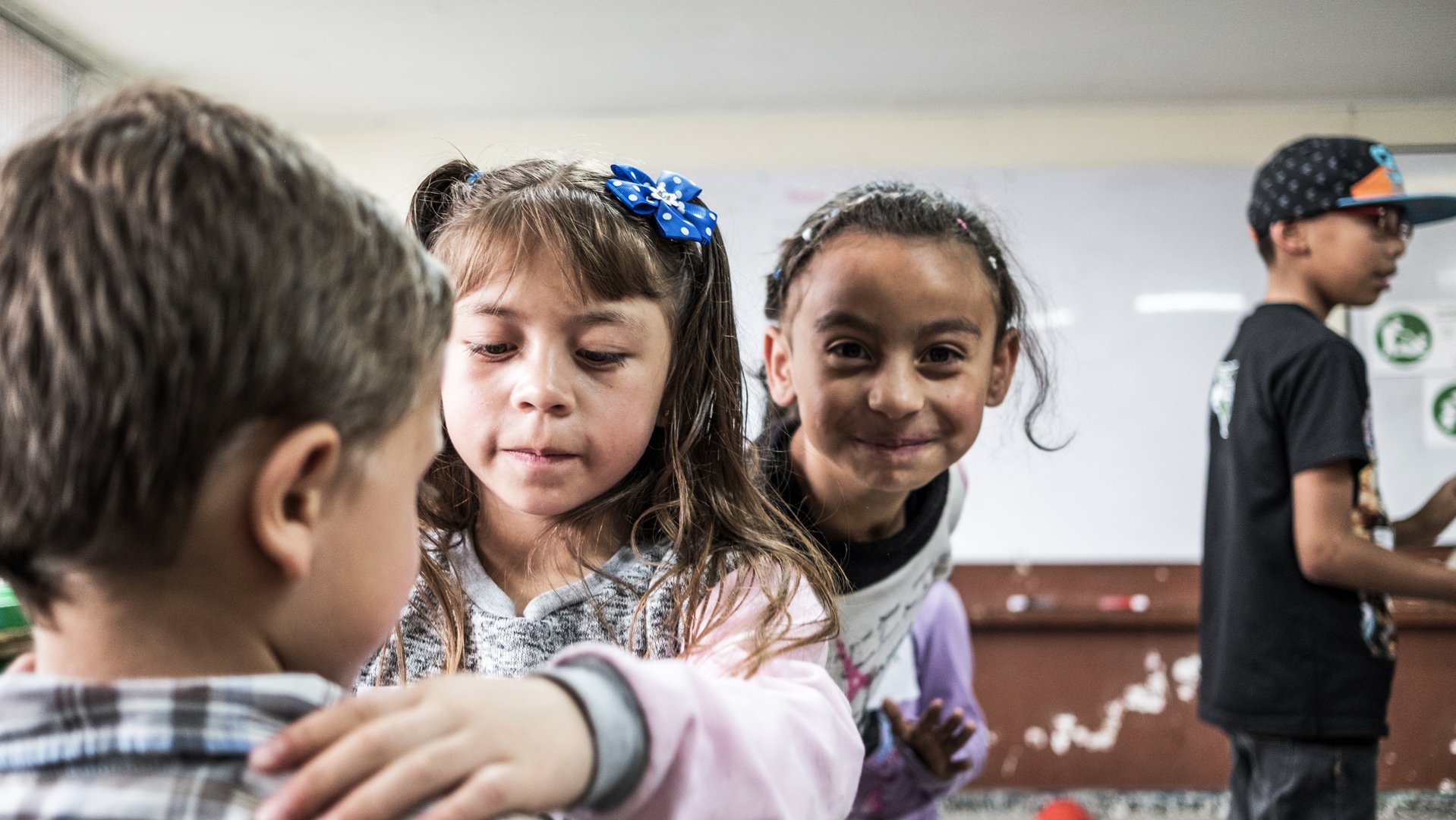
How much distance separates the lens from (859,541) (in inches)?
45.8

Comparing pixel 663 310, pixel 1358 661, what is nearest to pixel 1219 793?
pixel 1358 661

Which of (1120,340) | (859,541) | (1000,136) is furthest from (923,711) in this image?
(1000,136)

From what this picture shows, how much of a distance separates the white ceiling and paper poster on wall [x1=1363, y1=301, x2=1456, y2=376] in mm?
807

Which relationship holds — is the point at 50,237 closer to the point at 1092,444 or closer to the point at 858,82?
the point at 858,82

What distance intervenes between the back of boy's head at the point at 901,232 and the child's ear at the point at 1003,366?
0.01 meters

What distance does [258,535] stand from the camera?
1.57 feet

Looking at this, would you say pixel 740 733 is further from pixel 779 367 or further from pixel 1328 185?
pixel 1328 185

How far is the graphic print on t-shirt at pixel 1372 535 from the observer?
1.69m

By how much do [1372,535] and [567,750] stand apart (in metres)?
1.63

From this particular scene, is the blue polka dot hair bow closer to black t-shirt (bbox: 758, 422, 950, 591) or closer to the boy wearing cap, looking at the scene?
black t-shirt (bbox: 758, 422, 950, 591)

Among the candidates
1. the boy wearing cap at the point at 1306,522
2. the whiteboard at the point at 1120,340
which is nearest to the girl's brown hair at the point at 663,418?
the boy wearing cap at the point at 1306,522

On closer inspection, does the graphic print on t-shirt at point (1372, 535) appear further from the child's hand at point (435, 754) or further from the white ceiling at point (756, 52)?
the white ceiling at point (756, 52)

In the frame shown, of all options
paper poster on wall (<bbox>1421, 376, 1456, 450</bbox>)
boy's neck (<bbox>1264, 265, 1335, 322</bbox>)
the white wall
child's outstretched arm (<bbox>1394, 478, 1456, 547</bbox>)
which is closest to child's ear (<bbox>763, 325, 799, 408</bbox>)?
boy's neck (<bbox>1264, 265, 1335, 322</bbox>)

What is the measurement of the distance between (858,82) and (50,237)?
355cm
